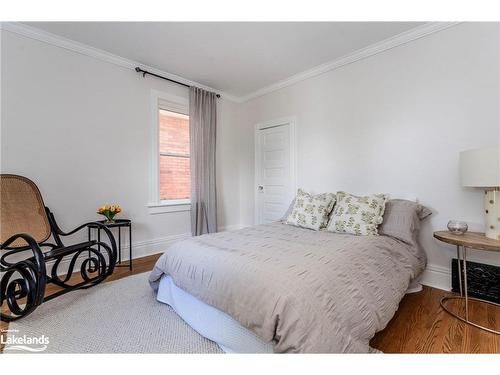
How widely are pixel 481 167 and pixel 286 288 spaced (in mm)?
1754

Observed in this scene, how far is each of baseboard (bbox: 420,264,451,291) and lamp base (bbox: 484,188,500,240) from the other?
26.3 inches

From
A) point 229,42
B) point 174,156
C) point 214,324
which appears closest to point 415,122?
point 229,42

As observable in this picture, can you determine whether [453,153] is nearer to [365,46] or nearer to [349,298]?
[365,46]

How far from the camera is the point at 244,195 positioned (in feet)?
14.2

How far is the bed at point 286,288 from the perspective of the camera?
1.09 metres

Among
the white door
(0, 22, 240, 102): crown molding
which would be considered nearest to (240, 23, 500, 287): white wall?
the white door

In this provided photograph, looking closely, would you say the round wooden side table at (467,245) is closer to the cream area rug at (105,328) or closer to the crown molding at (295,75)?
the cream area rug at (105,328)

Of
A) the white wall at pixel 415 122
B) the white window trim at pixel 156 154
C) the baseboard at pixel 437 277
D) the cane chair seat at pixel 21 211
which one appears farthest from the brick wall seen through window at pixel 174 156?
the baseboard at pixel 437 277

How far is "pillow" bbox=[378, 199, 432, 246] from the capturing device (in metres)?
2.13

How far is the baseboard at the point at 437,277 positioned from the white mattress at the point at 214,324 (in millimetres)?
2034

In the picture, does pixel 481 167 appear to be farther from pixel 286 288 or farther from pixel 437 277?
pixel 286 288
